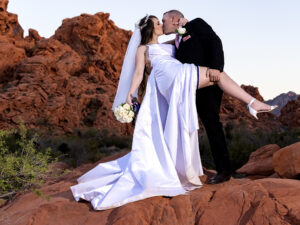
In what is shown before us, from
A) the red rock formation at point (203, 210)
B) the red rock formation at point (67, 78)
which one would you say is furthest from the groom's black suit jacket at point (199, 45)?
the red rock formation at point (67, 78)

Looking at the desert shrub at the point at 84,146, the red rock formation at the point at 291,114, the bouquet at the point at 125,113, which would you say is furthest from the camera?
the red rock formation at the point at 291,114

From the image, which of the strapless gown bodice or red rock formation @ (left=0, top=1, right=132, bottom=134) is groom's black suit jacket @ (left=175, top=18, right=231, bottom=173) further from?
red rock formation @ (left=0, top=1, right=132, bottom=134)

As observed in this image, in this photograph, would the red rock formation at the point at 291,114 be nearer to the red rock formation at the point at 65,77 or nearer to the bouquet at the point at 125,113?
the red rock formation at the point at 65,77

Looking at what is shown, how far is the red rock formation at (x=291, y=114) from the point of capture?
27906 millimetres

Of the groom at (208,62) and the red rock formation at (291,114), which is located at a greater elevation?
the groom at (208,62)

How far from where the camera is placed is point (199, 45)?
4402 millimetres

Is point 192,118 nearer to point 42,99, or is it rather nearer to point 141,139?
point 141,139

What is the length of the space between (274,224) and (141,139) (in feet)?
6.12

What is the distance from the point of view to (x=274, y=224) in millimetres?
2764

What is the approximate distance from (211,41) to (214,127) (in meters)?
1.15

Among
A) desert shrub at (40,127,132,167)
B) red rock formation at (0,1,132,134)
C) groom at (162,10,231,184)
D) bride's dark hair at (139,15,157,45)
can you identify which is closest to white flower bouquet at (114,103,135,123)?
groom at (162,10,231,184)

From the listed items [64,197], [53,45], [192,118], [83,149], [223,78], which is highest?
[53,45]

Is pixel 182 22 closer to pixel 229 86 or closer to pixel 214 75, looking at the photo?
pixel 214 75

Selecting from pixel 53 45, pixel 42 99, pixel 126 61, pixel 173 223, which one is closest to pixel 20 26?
pixel 53 45
